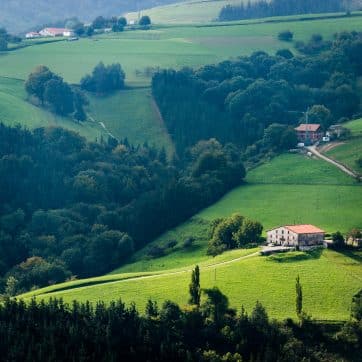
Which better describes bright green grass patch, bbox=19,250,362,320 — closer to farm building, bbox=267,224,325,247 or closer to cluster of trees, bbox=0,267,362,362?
cluster of trees, bbox=0,267,362,362

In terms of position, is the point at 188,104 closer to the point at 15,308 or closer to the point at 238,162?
the point at 238,162

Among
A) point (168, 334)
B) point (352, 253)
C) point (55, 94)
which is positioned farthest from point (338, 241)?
point (55, 94)

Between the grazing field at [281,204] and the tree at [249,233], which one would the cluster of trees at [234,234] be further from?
the grazing field at [281,204]

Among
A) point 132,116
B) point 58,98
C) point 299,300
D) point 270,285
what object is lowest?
point 270,285

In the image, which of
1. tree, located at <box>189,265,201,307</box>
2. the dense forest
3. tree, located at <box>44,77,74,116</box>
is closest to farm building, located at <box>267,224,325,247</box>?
tree, located at <box>189,265,201,307</box>

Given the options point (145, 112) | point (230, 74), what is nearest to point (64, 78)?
point (145, 112)

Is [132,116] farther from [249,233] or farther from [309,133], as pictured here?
[249,233]
